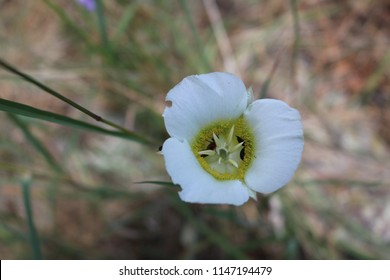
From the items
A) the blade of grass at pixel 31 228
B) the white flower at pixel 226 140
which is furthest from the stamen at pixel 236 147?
the blade of grass at pixel 31 228

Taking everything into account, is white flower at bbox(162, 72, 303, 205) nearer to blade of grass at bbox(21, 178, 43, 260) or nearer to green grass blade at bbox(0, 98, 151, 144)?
green grass blade at bbox(0, 98, 151, 144)

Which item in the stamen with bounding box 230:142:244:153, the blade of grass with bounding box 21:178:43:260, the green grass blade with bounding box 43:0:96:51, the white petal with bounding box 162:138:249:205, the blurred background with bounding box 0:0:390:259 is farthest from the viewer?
the blurred background with bounding box 0:0:390:259

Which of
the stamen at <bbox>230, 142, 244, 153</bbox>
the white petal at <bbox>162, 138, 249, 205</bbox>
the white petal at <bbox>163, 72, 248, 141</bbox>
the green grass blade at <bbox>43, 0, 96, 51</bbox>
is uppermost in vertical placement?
the green grass blade at <bbox>43, 0, 96, 51</bbox>

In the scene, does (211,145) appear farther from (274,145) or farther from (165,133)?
(165,133)

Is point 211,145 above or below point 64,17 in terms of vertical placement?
below

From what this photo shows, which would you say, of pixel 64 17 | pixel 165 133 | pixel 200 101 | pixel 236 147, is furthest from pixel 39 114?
pixel 165 133

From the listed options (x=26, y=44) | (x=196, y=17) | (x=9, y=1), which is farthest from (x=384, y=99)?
(x=9, y=1)

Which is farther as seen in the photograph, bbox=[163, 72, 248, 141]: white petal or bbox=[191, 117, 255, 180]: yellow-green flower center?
bbox=[191, 117, 255, 180]: yellow-green flower center

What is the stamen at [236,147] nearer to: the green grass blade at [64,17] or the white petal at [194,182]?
the white petal at [194,182]

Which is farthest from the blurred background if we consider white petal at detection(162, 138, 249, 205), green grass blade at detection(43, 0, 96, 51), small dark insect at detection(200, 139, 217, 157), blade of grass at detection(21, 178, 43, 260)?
white petal at detection(162, 138, 249, 205)
